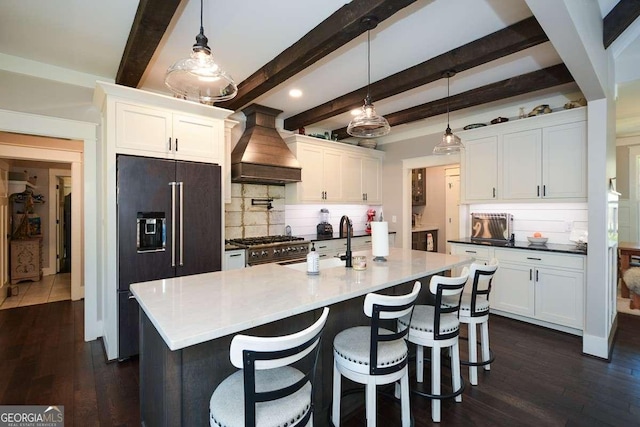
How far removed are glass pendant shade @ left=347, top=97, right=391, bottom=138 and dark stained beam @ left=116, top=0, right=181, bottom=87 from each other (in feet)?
4.94

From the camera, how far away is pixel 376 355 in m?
1.61

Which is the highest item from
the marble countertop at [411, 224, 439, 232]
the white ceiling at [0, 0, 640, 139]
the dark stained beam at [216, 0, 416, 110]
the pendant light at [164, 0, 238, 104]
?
the white ceiling at [0, 0, 640, 139]

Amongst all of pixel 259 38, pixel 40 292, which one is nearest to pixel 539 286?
pixel 259 38

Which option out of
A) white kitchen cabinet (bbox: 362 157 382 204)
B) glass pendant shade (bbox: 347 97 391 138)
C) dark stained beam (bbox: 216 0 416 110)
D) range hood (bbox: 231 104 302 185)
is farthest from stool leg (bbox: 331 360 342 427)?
white kitchen cabinet (bbox: 362 157 382 204)

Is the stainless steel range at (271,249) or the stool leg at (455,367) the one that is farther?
the stainless steel range at (271,249)

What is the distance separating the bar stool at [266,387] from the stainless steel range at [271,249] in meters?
2.40

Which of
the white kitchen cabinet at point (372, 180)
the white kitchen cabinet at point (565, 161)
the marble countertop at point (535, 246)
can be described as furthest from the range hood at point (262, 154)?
the white kitchen cabinet at point (565, 161)

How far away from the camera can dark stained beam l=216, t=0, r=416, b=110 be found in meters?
1.95

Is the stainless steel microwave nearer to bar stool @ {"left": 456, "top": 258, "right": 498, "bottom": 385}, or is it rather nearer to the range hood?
bar stool @ {"left": 456, "top": 258, "right": 498, "bottom": 385}

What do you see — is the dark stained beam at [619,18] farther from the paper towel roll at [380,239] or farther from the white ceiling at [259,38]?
the paper towel roll at [380,239]

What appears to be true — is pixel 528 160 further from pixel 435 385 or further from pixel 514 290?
pixel 435 385

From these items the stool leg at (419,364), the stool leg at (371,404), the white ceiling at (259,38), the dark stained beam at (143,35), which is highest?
the white ceiling at (259,38)

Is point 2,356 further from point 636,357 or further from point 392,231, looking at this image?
point 636,357

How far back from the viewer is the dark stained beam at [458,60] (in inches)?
92.7
